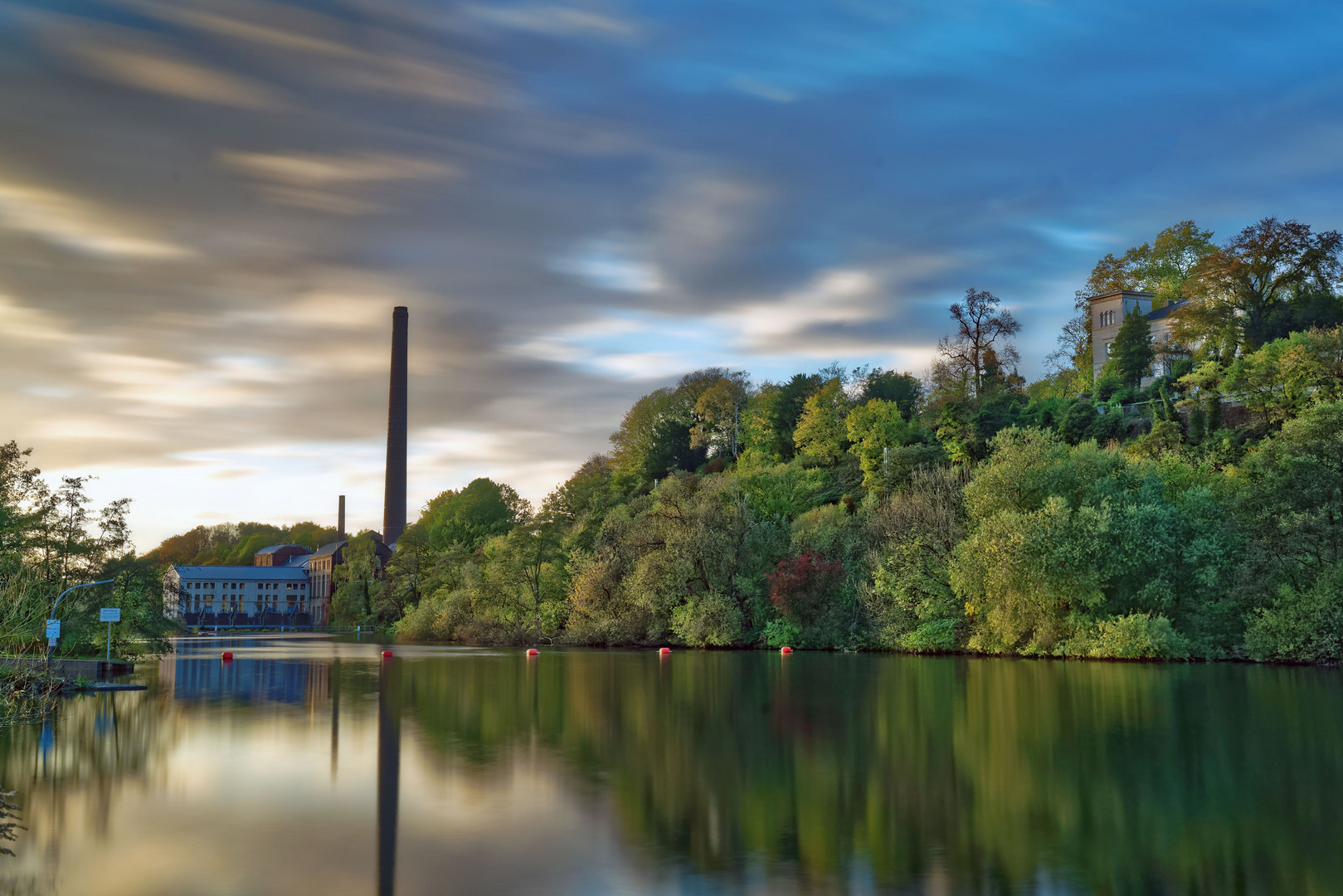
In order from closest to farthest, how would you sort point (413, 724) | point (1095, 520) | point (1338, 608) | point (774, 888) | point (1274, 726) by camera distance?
point (774, 888)
point (1274, 726)
point (413, 724)
point (1338, 608)
point (1095, 520)

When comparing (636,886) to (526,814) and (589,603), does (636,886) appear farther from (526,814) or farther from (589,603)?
(589,603)

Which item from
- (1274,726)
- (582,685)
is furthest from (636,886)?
(582,685)

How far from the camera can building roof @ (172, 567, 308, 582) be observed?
17625 cm

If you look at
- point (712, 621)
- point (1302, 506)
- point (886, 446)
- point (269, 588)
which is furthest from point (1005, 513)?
point (269, 588)

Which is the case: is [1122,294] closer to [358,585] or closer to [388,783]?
[388,783]

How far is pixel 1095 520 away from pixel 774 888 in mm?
42708

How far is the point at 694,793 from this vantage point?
16906 mm

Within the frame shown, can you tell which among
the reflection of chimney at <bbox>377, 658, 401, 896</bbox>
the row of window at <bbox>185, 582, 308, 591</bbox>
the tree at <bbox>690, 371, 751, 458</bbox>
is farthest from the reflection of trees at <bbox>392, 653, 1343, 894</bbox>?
the row of window at <bbox>185, 582, 308, 591</bbox>

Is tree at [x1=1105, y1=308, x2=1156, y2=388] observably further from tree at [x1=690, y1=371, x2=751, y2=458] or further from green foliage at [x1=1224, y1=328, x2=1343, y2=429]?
tree at [x1=690, y1=371, x2=751, y2=458]

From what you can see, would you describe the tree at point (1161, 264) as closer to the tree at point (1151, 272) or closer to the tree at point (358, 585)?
the tree at point (1151, 272)

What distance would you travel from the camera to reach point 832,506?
73438mm

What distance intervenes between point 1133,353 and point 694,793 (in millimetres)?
75657

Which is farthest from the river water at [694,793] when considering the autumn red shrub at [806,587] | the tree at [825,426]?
the tree at [825,426]

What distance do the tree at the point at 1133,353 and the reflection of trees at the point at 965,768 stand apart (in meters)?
47.9
